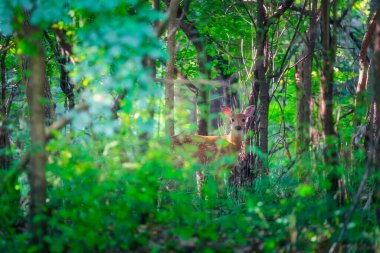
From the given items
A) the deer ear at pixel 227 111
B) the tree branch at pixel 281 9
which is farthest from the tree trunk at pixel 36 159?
the deer ear at pixel 227 111

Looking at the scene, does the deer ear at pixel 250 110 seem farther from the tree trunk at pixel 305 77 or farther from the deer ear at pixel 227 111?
the deer ear at pixel 227 111

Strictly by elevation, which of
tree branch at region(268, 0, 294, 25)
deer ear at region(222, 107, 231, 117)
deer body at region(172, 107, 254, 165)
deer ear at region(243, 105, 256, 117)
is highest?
tree branch at region(268, 0, 294, 25)

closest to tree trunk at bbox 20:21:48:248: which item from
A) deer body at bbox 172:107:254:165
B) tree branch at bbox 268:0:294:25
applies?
tree branch at bbox 268:0:294:25

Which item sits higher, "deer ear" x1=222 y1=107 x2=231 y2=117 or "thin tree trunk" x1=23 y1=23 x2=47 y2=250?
"deer ear" x1=222 y1=107 x2=231 y2=117

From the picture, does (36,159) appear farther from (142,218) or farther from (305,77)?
(305,77)

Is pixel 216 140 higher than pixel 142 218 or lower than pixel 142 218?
higher

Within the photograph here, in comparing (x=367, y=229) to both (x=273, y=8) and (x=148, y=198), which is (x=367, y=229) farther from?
(x=273, y=8)

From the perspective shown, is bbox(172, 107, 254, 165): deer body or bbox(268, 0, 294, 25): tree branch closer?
bbox(268, 0, 294, 25): tree branch

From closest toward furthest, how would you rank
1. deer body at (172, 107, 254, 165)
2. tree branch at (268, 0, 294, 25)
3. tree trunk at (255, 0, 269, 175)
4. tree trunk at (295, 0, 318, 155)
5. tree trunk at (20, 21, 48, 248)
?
tree trunk at (20, 21, 48, 248) < tree trunk at (295, 0, 318, 155) < tree trunk at (255, 0, 269, 175) < tree branch at (268, 0, 294, 25) < deer body at (172, 107, 254, 165)

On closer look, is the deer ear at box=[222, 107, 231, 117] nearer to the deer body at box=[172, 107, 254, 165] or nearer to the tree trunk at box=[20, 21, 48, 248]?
the deer body at box=[172, 107, 254, 165]

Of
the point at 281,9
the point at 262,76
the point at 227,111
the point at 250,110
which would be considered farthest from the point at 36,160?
the point at 227,111

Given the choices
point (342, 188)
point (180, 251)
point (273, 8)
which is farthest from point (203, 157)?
point (180, 251)

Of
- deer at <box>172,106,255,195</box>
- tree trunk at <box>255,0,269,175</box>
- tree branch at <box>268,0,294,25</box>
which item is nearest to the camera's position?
tree trunk at <box>255,0,269,175</box>

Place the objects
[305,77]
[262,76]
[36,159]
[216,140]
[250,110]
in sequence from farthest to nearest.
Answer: [216,140]
[250,110]
[305,77]
[262,76]
[36,159]
